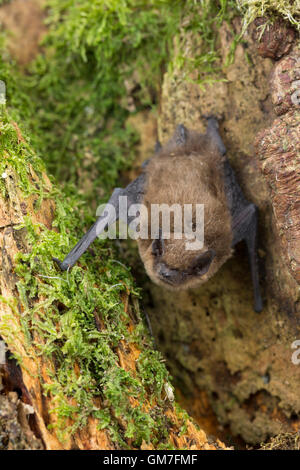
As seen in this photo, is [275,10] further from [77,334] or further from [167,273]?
[77,334]

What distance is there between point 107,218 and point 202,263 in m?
1.03

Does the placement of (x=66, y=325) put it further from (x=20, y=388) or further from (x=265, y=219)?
(x=265, y=219)

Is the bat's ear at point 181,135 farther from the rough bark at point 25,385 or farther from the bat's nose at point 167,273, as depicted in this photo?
the rough bark at point 25,385

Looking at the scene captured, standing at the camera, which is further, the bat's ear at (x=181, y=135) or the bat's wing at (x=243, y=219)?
the bat's ear at (x=181, y=135)

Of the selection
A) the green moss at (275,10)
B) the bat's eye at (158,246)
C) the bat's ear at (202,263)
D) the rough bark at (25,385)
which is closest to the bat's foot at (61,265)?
the rough bark at (25,385)

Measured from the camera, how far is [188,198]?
454 cm

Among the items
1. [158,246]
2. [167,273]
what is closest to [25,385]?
[167,273]

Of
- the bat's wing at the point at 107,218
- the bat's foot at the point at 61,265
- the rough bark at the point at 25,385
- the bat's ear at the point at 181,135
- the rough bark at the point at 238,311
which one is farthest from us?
the bat's ear at the point at 181,135

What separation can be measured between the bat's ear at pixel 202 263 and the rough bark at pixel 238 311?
650 millimetres

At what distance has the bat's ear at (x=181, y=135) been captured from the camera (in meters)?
5.03

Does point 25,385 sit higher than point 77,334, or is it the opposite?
point 77,334

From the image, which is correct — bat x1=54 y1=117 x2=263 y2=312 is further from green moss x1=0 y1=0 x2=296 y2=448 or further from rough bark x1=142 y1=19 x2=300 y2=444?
green moss x1=0 y1=0 x2=296 y2=448

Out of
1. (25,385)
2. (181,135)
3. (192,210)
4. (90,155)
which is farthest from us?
(90,155)


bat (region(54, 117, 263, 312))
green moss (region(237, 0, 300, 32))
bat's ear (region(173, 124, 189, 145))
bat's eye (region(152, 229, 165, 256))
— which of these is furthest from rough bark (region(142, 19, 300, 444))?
bat's eye (region(152, 229, 165, 256))
